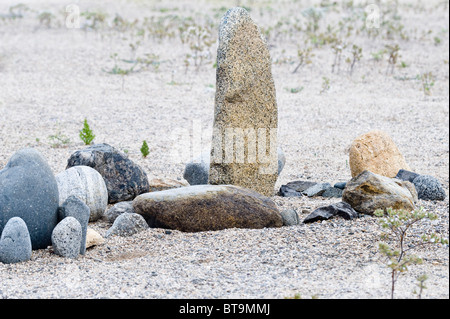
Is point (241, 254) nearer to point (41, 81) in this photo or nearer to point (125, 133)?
point (125, 133)

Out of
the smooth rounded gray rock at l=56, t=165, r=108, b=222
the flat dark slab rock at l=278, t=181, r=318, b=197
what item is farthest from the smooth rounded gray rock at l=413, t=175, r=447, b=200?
the smooth rounded gray rock at l=56, t=165, r=108, b=222

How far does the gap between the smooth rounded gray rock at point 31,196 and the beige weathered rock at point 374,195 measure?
2.63 m

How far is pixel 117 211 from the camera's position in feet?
18.9

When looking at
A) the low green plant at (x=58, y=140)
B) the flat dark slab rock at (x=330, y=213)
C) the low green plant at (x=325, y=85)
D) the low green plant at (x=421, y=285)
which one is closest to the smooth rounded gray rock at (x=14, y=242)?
the flat dark slab rock at (x=330, y=213)

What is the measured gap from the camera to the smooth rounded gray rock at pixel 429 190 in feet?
21.1

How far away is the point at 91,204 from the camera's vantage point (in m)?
5.69

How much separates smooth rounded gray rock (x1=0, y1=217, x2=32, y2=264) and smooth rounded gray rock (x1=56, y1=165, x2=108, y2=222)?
1.04m

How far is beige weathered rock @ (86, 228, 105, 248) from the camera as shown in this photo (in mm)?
4992

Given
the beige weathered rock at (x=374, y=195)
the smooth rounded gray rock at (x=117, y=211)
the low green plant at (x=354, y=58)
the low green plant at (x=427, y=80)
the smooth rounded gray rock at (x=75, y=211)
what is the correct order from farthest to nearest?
the low green plant at (x=354, y=58), the low green plant at (x=427, y=80), the smooth rounded gray rock at (x=117, y=211), the beige weathered rock at (x=374, y=195), the smooth rounded gray rock at (x=75, y=211)

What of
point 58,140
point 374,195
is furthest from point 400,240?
point 58,140

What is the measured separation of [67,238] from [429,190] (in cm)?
375

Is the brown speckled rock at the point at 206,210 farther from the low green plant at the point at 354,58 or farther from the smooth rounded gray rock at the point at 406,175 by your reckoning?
the low green plant at the point at 354,58

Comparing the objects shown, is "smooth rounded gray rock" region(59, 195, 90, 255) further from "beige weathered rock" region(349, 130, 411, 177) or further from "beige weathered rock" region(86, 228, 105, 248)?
"beige weathered rock" region(349, 130, 411, 177)
